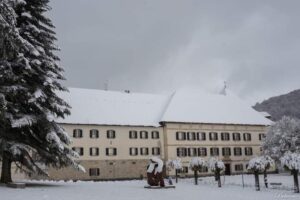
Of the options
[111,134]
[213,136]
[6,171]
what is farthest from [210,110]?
[6,171]

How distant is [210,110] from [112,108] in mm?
14960

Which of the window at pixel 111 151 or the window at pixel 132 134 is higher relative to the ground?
the window at pixel 132 134

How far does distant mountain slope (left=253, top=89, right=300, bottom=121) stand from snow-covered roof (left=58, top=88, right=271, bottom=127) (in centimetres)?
3524

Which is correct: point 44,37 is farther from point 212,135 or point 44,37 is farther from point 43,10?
point 212,135

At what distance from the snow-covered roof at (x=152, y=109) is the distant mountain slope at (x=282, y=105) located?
116 ft

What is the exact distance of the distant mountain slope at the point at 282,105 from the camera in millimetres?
97275

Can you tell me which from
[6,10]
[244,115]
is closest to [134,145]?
[244,115]

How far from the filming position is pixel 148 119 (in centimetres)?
5628

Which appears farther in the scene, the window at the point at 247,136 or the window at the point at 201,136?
the window at the point at 247,136

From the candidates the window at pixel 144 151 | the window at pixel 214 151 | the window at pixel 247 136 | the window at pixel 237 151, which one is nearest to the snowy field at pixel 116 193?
the window at pixel 144 151

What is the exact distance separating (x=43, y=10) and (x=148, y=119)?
29.8 meters

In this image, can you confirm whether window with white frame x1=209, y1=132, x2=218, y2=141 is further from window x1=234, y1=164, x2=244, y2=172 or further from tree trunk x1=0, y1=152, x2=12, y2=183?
tree trunk x1=0, y1=152, x2=12, y2=183

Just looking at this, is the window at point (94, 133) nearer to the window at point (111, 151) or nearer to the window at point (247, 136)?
the window at point (111, 151)

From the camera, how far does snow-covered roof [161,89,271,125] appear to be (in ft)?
191
